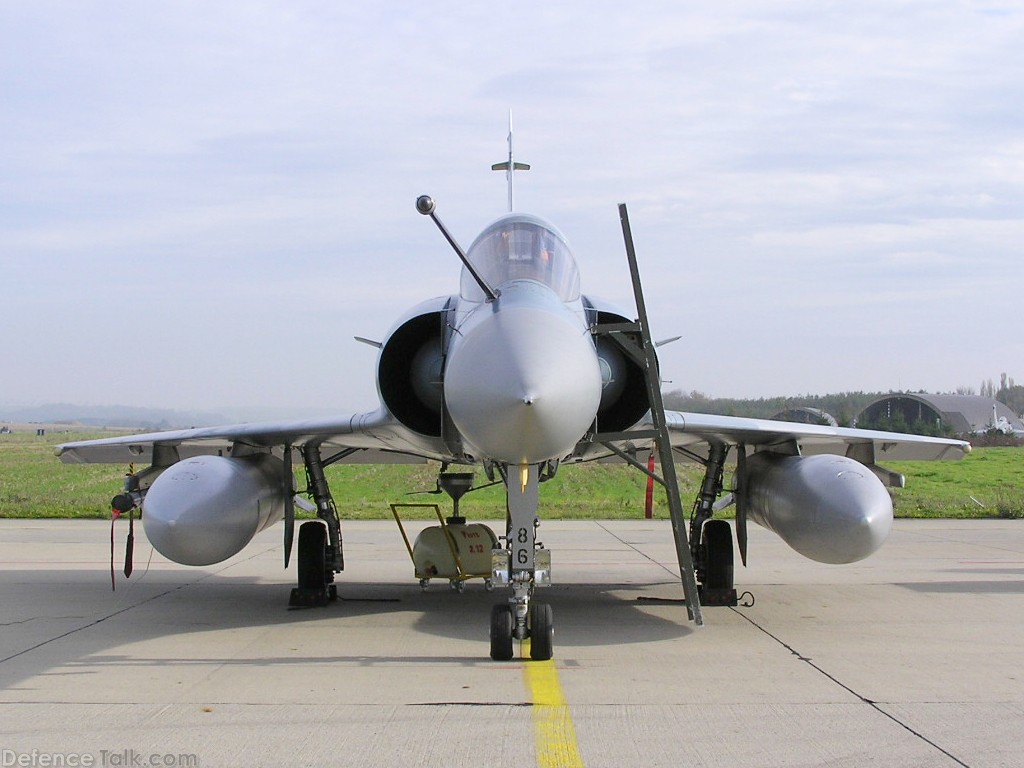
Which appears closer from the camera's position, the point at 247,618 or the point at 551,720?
the point at 551,720

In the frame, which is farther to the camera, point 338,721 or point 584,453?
point 584,453

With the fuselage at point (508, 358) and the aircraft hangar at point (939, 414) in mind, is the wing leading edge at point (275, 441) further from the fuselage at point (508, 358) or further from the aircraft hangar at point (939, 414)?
the aircraft hangar at point (939, 414)

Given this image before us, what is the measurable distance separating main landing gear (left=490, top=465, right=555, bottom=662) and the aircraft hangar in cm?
4978

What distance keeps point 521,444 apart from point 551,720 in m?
1.54

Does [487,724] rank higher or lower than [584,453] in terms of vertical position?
lower

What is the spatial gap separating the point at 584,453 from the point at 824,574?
5251 mm

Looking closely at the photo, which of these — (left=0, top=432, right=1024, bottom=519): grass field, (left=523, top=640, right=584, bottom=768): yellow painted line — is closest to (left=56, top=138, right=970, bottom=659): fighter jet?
(left=523, top=640, right=584, bottom=768): yellow painted line

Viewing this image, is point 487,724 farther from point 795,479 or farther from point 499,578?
point 795,479

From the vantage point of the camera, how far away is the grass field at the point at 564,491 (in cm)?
2338

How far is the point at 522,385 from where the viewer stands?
601 centimetres

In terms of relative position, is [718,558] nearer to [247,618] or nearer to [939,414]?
[247,618]

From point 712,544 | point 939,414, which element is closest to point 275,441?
point 712,544

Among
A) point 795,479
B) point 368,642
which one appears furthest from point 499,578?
point 795,479

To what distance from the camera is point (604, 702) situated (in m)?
5.98
